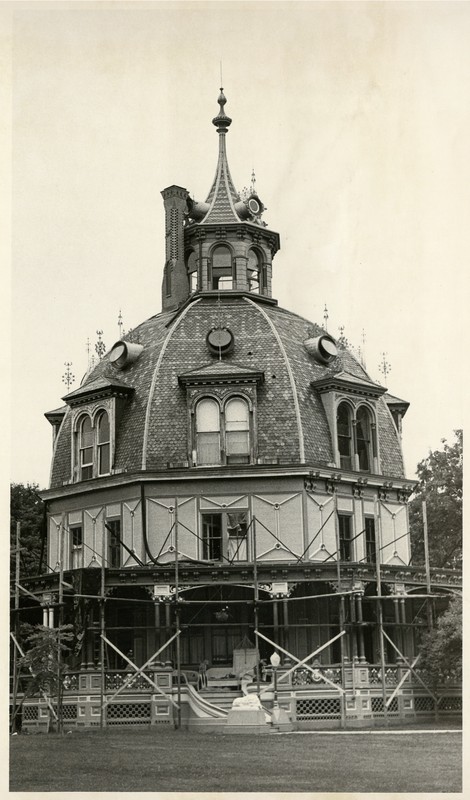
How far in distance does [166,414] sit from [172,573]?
23.2 feet

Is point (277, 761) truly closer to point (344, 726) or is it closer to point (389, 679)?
point (344, 726)

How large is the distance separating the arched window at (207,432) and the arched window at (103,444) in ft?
12.8

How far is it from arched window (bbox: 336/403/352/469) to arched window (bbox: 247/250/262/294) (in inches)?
323

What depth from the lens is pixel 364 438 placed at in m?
55.1

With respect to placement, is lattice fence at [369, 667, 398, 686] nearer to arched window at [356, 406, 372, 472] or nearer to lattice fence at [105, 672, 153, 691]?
lattice fence at [105, 672, 153, 691]

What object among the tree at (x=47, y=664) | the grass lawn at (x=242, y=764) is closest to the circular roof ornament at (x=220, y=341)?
the tree at (x=47, y=664)

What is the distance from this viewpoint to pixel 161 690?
46000 millimetres

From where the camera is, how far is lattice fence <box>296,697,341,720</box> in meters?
46.0

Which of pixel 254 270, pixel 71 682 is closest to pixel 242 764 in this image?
pixel 71 682

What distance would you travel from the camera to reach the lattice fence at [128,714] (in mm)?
45688

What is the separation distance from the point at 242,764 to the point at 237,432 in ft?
68.8

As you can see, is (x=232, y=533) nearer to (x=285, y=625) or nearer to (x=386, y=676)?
(x=285, y=625)

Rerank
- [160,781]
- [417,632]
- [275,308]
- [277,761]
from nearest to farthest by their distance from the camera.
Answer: [160,781] < [277,761] < [417,632] < [275,308]

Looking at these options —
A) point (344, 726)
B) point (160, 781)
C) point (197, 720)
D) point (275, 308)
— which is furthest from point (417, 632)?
point (160, 781)
